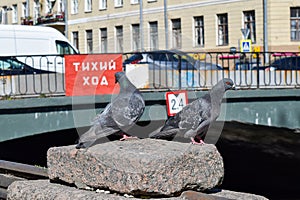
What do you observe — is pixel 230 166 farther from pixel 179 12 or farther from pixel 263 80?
pixel 179 12

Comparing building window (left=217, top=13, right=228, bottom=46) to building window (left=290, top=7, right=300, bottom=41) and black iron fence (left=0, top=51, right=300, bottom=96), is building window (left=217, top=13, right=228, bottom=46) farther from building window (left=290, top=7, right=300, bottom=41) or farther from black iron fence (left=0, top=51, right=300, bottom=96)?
black iron fence (left=0, top=51, right=300, bottom=96)

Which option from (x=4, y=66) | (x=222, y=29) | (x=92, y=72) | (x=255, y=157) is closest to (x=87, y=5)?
(x=222, y=29)

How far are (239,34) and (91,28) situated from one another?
545 inches

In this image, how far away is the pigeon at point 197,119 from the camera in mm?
5257

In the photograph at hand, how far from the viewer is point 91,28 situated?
48.4 meters

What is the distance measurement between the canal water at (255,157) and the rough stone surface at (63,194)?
13.3 meters

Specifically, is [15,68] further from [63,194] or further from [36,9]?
[36,9]

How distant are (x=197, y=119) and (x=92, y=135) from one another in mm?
Result: 1015

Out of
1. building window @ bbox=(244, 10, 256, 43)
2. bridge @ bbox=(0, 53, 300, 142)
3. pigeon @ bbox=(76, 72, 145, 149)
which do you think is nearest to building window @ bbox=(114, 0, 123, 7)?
building window @ bbox=(244, 10, 256, 43)

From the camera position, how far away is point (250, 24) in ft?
122

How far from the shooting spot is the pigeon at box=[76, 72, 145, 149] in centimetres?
472

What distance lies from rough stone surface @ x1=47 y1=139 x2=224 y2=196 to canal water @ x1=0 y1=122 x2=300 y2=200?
13.8 m

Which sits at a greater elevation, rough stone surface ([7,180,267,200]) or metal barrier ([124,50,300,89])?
metal barrier ([124,50,300,89])

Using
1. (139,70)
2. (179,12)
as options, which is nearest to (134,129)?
(139,70)
